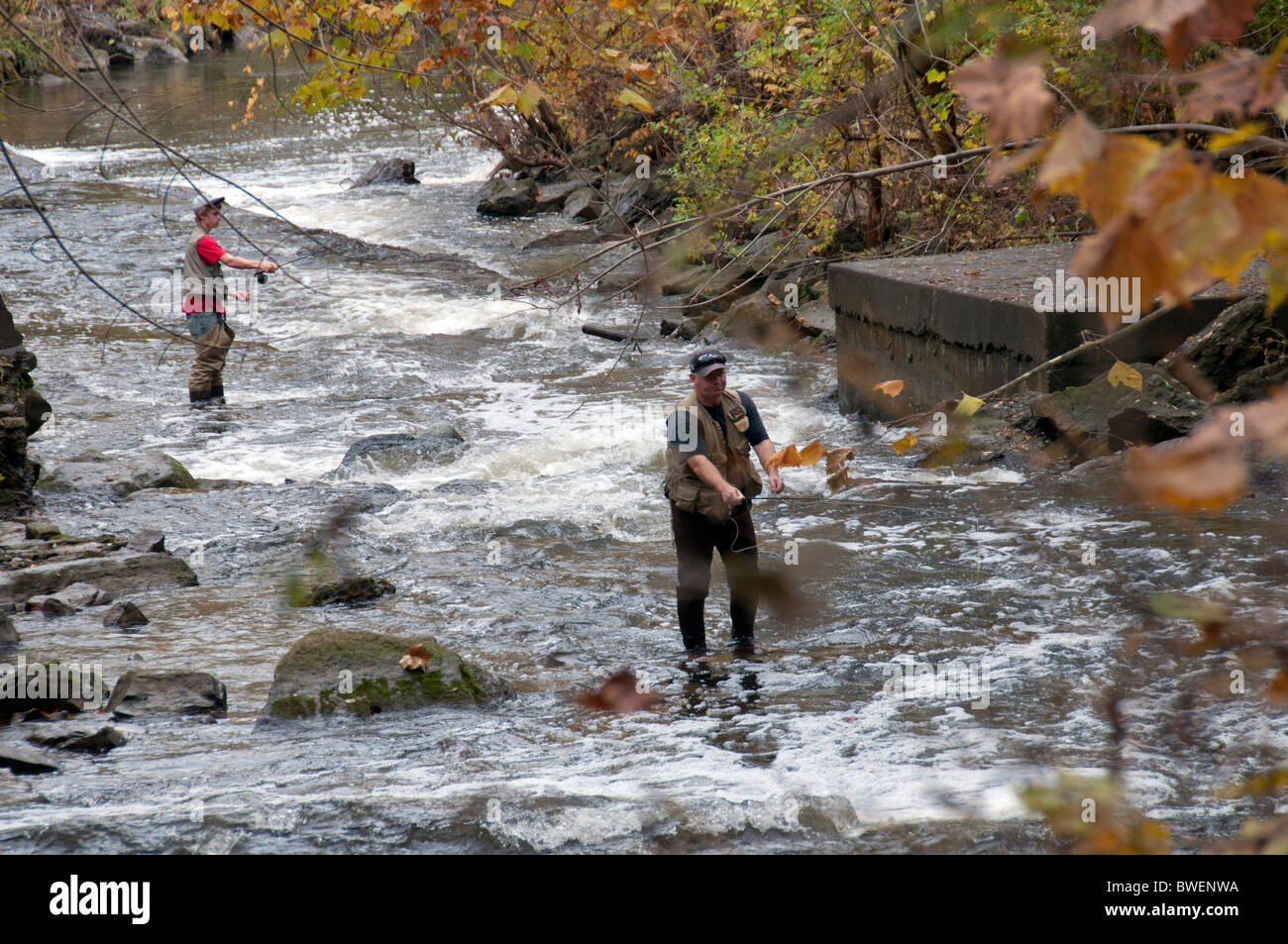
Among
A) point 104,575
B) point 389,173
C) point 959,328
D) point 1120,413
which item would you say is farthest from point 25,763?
point 389,173

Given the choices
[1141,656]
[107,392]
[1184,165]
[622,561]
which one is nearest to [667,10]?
[622,561]

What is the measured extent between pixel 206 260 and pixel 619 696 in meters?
8.70

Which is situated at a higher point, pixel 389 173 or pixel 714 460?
pixel 389 173

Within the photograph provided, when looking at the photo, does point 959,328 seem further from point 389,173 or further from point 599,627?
point 389,173

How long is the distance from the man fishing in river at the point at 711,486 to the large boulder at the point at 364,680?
1.35 metres

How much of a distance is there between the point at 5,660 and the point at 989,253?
9.79 metres

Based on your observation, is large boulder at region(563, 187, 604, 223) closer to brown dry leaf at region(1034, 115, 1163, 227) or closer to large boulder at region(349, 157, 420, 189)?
large boulder at region(349, 157, 420, 189)

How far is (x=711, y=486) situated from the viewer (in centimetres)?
698

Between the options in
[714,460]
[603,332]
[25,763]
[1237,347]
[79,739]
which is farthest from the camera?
[603,332]

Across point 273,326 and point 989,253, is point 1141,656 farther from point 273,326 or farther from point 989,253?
point 273,326

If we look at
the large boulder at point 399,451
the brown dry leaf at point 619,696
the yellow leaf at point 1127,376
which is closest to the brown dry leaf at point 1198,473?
the yellow leaf at point 1127,376

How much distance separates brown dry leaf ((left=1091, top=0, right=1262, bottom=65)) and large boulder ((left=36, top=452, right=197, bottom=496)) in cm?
1074

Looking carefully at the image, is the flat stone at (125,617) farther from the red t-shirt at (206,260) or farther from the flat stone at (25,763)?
the red t-shirt at (206,260)

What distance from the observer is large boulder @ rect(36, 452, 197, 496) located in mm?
11070
